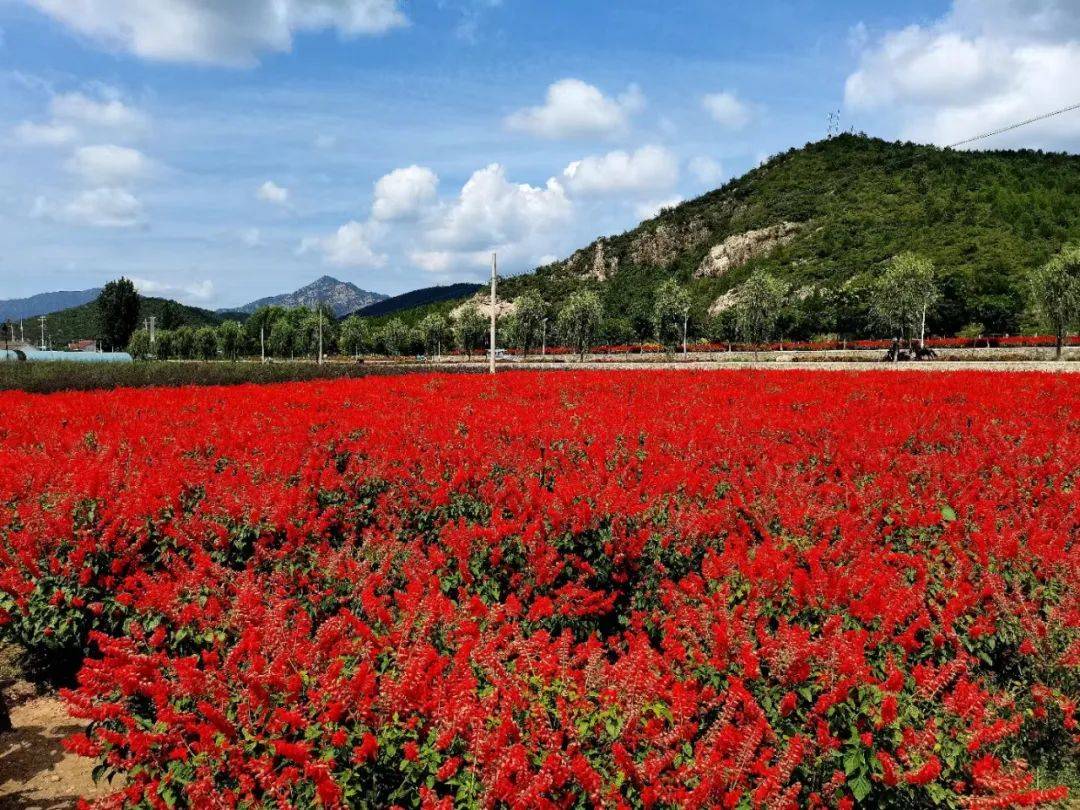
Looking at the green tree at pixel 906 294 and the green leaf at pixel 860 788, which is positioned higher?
the green tree at pixel 906 294

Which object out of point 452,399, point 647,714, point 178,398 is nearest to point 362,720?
point 647,714

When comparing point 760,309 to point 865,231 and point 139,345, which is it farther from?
point 139,345

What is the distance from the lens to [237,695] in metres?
2.53

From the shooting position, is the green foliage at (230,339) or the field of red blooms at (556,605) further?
the green foliage at (230,339)

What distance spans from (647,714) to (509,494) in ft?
8.51

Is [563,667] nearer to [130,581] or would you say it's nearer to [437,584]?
[437,584]

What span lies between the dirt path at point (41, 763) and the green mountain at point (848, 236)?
212 ft

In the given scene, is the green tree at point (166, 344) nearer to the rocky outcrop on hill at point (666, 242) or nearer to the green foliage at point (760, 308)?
the rocky outcrop on hill at point (666, 242)

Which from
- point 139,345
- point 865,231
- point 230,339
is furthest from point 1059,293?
point 230,339

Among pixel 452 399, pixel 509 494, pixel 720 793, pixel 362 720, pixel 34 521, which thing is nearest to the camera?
pixel 720 793

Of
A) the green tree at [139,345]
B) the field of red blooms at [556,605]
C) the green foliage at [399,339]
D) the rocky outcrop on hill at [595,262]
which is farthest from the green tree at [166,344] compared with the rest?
the field of red blooms at [556,605]

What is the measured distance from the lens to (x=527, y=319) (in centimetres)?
7425

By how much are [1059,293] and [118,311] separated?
4772 inches

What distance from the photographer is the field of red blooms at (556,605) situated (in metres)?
2.33
